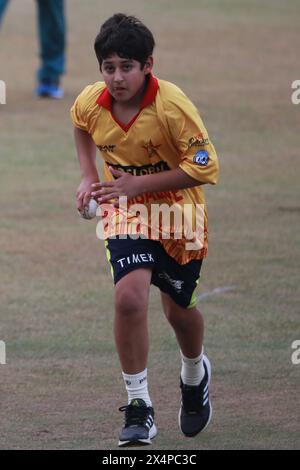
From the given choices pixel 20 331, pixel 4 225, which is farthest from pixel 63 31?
pixel 20 331

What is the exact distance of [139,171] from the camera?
A: 551 centimetres

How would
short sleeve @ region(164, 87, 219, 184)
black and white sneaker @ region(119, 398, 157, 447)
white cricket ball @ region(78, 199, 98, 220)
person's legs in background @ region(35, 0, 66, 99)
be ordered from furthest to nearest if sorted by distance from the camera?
person's legs in background @ region(35, 0, 66, 99), white cricket ball @ region(78, 199, 98, 220), short sleeve @ region(164, 87, 219, 184), black and white sneaker @ region(119, 398, 157, 447)

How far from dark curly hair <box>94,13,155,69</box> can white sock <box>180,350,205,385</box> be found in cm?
140

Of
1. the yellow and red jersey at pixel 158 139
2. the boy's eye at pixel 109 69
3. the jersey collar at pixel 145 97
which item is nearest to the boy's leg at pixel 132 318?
the yellow and red jersey at pixel 158 139


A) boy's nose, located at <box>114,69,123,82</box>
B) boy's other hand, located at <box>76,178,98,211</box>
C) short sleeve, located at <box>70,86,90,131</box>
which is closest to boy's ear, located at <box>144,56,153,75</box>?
boy's nose, located at <box>114,69,123,82</box>

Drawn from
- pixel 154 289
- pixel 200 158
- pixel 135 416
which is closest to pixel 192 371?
pixel 135 416

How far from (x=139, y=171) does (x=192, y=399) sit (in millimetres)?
1075

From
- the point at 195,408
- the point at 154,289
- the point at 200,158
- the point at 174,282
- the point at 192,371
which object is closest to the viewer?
the point at 200,158

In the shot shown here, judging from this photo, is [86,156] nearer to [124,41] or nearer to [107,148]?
[107,148]

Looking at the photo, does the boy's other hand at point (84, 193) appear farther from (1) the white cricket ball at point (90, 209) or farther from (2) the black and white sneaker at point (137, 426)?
(2) the black and white sneaker at point (137, 426)

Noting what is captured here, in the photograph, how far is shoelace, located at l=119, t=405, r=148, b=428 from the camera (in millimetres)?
5281

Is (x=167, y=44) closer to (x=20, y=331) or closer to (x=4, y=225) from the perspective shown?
(x=4, y=225)

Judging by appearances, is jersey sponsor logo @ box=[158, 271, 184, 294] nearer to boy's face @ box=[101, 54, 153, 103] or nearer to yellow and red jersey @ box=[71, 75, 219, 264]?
yellow and red jersey @ box=[71, 75, 219, 264]

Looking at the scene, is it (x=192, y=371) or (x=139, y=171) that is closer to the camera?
(x=139, y=171)
